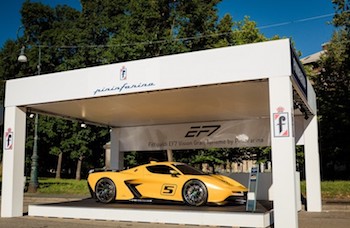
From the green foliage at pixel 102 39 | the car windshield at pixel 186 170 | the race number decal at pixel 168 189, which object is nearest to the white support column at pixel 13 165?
the race number decal at pixel 168 189

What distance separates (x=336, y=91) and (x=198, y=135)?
15767 millimetres

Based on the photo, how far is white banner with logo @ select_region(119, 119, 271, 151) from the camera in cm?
1530

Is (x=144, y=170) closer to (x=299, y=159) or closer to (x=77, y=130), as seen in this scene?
(x=299, y=159)

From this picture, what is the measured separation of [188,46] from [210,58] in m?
21.4

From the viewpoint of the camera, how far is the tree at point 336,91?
27.1 metres

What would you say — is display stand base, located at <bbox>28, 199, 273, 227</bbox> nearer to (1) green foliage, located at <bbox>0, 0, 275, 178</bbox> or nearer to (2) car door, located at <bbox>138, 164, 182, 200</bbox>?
(2) car door, located at <bbox>138, 164, 182, 200</bbox>

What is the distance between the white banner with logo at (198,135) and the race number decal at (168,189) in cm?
479

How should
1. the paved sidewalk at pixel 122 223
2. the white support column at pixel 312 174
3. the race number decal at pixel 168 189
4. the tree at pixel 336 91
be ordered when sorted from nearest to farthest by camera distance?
the paved sidewalk at pixel 122 223
the race number decal at pixel 168 189
the white support column at pixel 312 174
the tree at pixel 336 91

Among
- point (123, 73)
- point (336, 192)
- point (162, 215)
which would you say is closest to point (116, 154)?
point (123, 73)

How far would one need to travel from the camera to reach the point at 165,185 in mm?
11406

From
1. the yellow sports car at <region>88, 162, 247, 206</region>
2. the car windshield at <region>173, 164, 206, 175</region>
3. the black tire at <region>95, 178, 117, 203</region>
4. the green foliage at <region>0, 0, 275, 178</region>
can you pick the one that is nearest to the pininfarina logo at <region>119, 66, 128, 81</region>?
the yellow sports car at <region>88, 162, 247, 206</region>

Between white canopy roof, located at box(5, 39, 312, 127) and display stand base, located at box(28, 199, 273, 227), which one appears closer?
white canopy roof, located at box(5, 39, 312, 127)

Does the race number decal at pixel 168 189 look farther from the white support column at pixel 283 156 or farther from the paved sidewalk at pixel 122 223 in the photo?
the white support column at pixel 283 156

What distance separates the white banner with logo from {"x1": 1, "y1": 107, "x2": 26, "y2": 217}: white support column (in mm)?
6022
